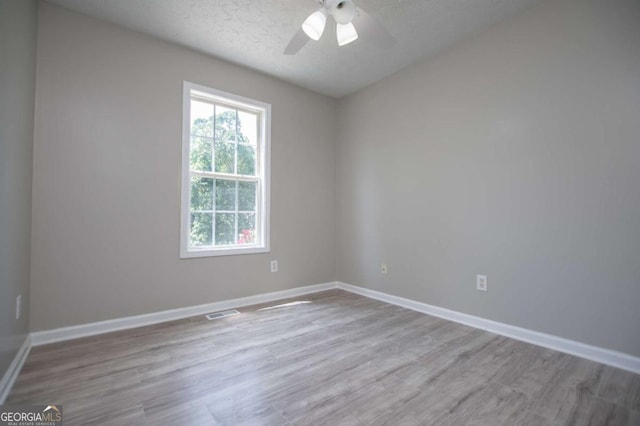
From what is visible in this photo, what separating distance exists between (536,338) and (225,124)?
341 centimetres

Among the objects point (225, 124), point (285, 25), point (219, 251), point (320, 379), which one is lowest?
point (320, 379)

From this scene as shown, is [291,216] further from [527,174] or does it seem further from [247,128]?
[527,174]

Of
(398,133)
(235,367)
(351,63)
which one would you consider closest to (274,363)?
(235,367)

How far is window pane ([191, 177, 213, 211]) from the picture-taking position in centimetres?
290

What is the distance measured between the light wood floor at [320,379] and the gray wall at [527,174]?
1.42 ft

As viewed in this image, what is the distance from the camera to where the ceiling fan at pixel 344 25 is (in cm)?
172

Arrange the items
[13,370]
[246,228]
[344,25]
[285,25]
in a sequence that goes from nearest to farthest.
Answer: [13,370]
[344,25]
[285,25]
[246,228]

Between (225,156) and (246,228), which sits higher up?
(225,156)

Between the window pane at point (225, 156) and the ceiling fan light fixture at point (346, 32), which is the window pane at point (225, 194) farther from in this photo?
the ceiling fan light fixture at point (346, 32)

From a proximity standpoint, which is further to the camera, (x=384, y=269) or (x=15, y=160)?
(x=384, y=269)

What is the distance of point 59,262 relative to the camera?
2.22 m

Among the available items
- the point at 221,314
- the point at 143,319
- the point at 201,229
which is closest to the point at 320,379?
the point at 221,314

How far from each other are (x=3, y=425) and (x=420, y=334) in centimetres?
246

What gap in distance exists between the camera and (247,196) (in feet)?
10.8
